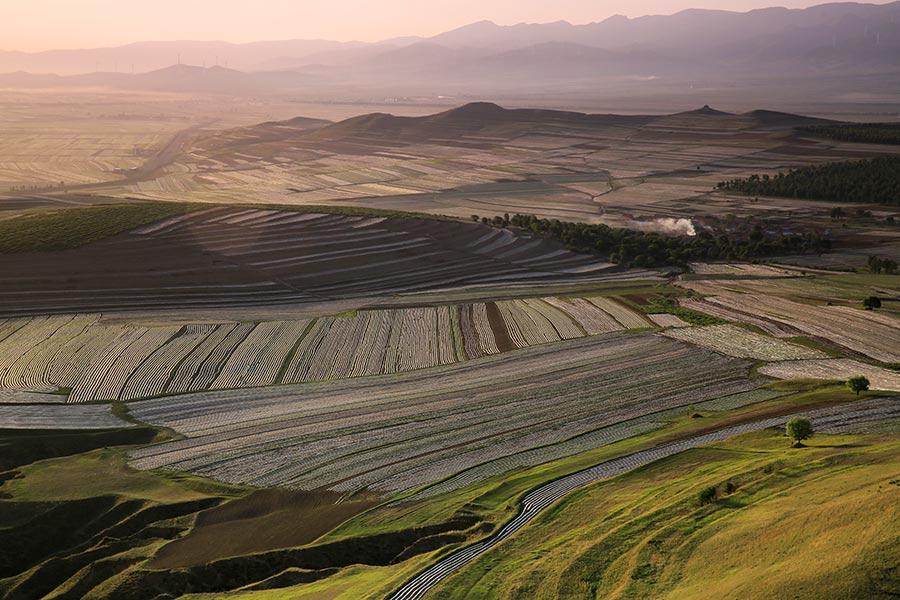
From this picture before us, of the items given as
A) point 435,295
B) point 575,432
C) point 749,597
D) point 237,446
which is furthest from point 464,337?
point 749,597

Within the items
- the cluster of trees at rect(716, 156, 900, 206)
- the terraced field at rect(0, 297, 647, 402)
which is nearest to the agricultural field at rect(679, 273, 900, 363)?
the terraced field at rect(0, 297, 647, 402)

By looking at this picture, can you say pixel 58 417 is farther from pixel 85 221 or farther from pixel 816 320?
pixel 816 320

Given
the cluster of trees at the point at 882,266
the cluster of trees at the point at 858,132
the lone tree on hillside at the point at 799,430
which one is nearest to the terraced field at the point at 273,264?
the cluster of trees at the point at 882,266

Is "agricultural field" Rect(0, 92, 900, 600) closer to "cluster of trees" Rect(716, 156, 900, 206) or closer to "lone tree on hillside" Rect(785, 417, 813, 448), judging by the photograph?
"lone tree on hillside" Rect(785, 417, 813, 448)

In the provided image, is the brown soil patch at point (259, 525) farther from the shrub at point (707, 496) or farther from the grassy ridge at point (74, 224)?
the grassy ridge at point (74, 224)

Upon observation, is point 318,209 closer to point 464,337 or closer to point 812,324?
point 464,337
